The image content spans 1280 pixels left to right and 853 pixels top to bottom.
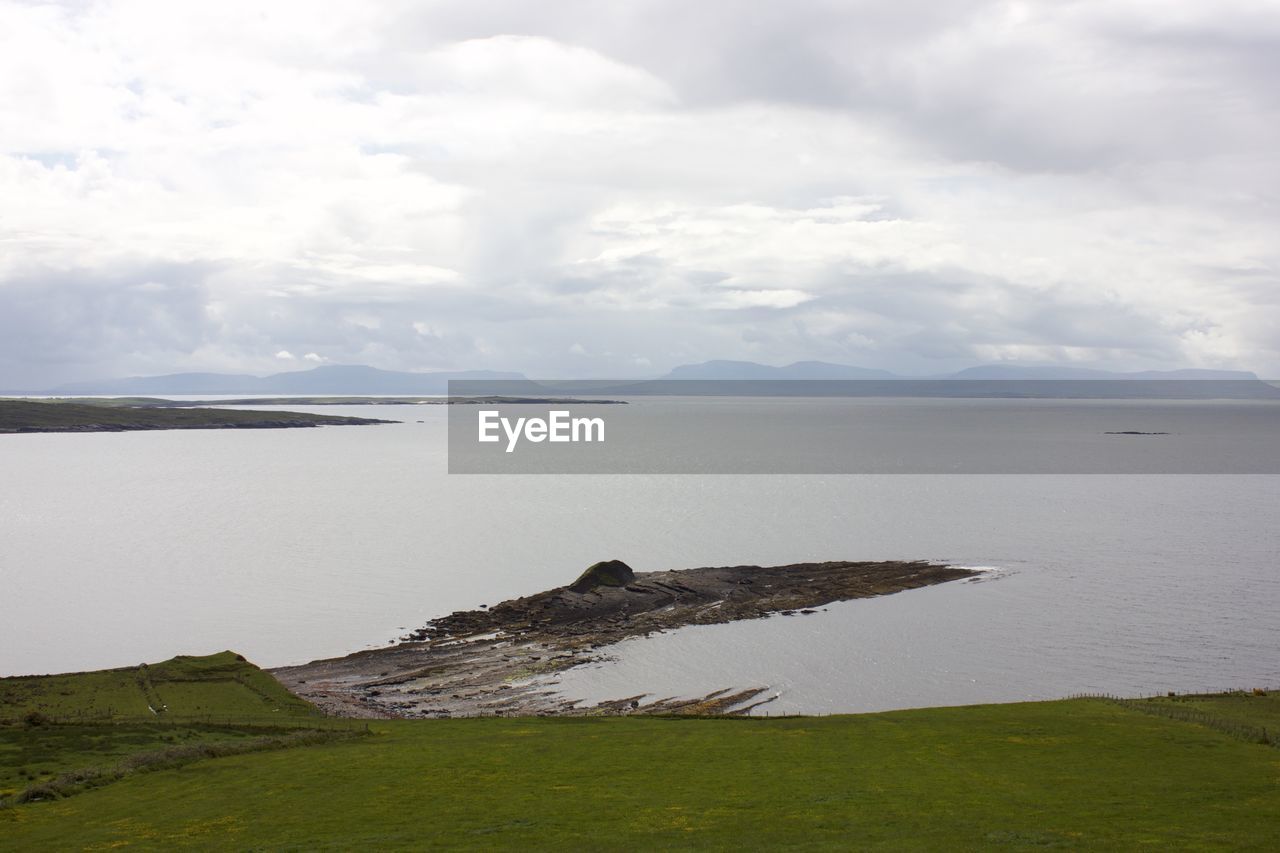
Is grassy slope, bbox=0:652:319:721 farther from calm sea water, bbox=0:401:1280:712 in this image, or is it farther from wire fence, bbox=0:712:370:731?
calm sea water, bbox=0:401:1280:712

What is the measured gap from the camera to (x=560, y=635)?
207 feet

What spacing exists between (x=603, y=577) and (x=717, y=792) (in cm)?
4606

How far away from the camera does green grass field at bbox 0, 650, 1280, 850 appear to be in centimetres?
2430

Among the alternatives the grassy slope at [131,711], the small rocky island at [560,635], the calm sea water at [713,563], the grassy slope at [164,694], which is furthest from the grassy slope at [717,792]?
the calm sea water at [713,563]

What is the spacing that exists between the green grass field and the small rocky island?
1087 cm

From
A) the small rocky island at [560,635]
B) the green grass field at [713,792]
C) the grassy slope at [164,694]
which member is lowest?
the small rocky island at [560,635]

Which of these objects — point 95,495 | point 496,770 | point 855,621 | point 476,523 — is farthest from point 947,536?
point 95,495

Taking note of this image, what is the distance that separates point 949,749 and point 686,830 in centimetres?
1294

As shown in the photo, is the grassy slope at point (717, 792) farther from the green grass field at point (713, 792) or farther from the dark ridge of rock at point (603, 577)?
the dark ridge of rock at point (603, 577)

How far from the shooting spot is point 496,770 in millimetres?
31000

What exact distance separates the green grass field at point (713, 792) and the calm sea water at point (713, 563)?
1516 centimetres

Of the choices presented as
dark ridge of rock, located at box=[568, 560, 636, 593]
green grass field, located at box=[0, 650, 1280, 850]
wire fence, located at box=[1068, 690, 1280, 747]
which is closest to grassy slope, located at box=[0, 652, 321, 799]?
green grass field, located at box=[0, 650, 1280, 850]

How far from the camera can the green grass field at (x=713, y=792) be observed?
957 inches

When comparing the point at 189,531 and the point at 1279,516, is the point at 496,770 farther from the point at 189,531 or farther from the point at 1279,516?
the point at 1279,516
